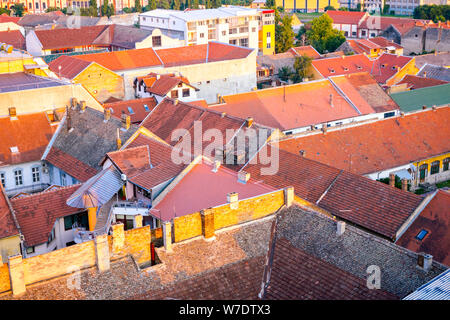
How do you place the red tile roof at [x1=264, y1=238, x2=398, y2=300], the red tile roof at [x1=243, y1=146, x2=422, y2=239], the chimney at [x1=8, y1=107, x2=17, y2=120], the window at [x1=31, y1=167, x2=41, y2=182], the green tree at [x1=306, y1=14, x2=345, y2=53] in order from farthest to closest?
the green tree at [x1=306, y1=14, x2=345, y2=53], the chimney at [x1=8, y1=107, x2=17, y2=120], the window at [x1=31, y1=167, x2=41, y2=182], the red tile roof at [x1=243, y1=146, x2=422, y2=239], the red tile roof at [x1=264, y1=238, x2=398, y2=300]

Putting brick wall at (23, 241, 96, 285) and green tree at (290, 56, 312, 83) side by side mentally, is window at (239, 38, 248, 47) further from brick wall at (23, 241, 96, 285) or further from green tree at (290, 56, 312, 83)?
brick wall at (23, 241, 96, 285)

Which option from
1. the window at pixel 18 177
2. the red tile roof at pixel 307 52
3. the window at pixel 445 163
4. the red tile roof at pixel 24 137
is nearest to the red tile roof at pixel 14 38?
the red tile roof at pixel 307 52

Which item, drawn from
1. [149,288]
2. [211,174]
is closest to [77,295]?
[149,288]

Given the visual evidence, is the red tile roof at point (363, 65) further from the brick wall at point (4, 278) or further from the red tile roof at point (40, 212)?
the brick wall at point (4, 278)

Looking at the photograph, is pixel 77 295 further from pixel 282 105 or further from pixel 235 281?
pixel 282 105

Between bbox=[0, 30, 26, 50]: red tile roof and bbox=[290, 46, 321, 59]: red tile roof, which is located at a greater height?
bbox=[0, 30, 26, 50]: red tile roof

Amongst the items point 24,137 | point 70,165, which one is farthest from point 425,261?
point 24,137

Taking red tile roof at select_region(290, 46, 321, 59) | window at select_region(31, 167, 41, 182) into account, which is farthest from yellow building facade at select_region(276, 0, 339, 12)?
window at select_region(31, 167, 41, 182)
